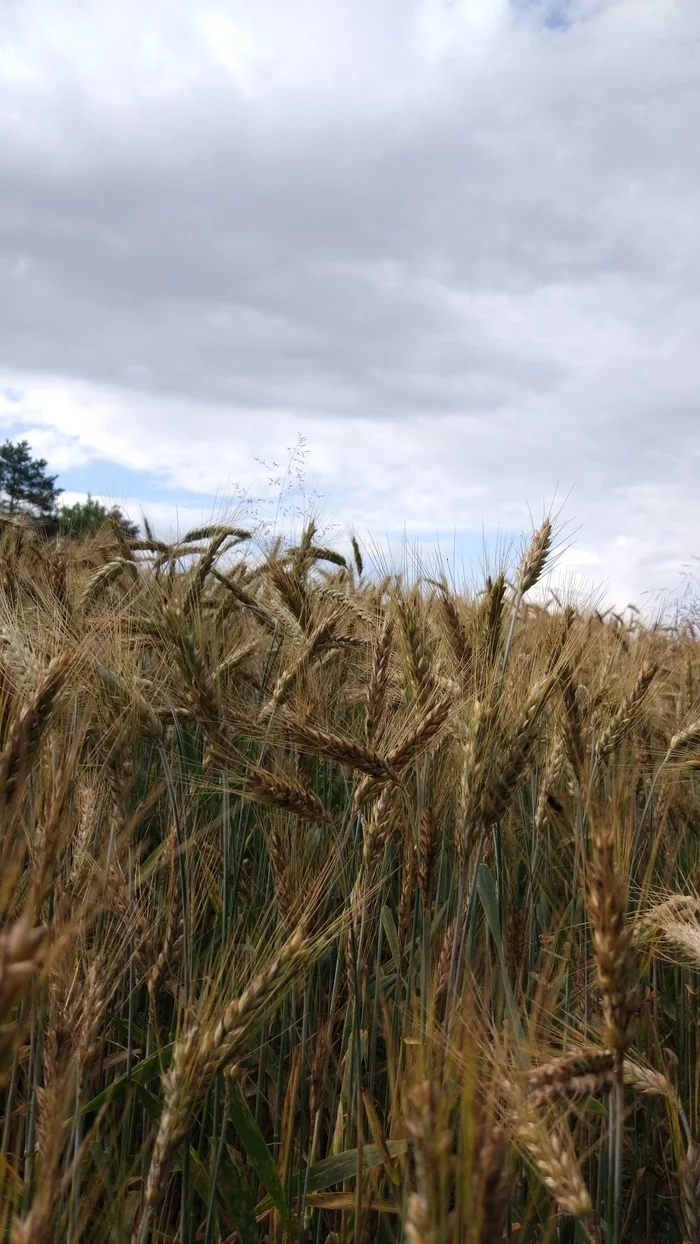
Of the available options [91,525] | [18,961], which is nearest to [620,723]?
[18,961]

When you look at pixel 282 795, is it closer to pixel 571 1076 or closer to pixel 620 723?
pixel 571 1076

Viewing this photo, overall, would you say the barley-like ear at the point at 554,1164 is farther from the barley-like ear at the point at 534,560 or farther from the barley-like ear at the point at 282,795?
the barley-like ear at the point at 534,560

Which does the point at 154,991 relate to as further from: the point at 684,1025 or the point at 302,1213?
the point at 684,1025

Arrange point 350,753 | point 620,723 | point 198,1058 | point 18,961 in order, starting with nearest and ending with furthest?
point 18,961 → point 198,1058 → point 350,753 → point 620,723

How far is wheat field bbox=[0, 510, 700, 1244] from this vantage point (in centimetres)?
109

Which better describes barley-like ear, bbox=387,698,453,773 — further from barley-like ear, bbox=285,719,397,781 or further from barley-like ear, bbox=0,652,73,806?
barley-like ear, bbox=0,652,73,806

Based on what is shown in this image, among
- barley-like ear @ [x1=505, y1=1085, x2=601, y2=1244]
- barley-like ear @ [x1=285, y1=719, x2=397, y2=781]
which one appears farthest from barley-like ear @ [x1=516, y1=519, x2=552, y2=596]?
barley-like ear @ [x1=505, y1=1085, x2=601, y2=1244]

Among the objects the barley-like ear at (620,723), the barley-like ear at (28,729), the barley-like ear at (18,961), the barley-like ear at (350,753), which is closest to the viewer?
the barley-like ear at (18,961)

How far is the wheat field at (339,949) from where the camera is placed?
1.09 meters

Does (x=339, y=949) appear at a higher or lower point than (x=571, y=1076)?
lower

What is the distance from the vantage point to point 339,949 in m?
1.75

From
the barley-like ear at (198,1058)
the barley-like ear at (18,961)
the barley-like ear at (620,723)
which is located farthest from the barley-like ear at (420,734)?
the barley-like ear at (18,961)

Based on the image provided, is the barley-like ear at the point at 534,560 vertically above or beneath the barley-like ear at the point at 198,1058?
above

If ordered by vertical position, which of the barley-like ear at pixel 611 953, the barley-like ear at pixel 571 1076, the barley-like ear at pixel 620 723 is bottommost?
the barley-like ear at pixel 571 1076
